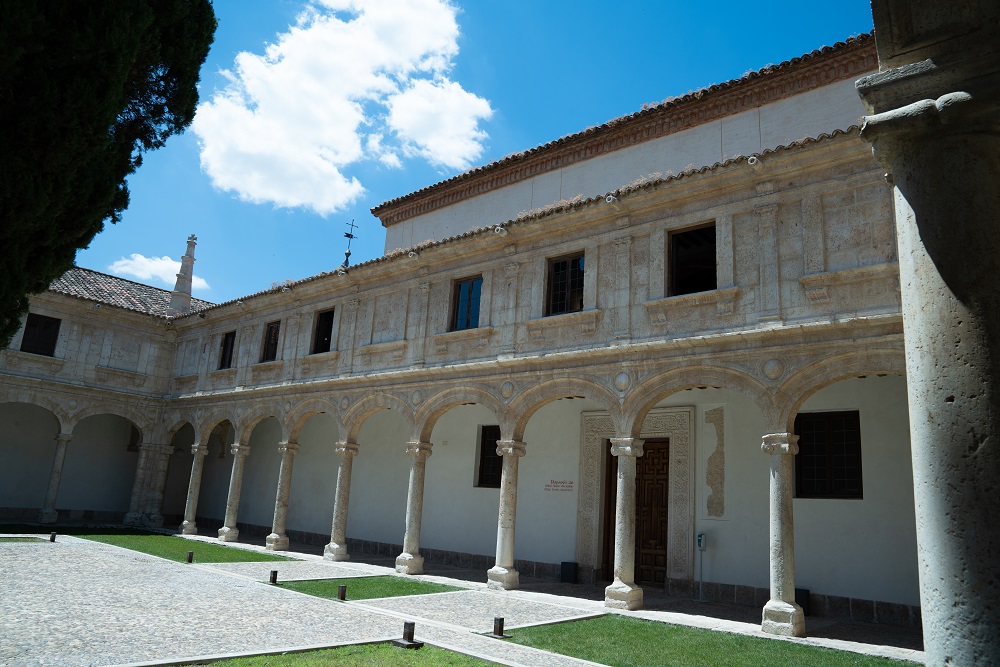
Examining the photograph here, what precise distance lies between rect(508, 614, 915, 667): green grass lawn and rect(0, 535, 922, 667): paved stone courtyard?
41cm

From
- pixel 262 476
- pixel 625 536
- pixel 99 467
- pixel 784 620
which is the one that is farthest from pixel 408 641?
pixel 99 467

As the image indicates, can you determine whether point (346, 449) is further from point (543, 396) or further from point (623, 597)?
point (623, 597)

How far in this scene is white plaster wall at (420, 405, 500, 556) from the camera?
14.9 metres

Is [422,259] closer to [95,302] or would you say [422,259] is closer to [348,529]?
[348,529]

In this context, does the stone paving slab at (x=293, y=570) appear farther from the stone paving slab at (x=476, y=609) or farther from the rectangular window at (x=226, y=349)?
the rectangular window at (x=226, y=349)

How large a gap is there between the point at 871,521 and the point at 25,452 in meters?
21.9

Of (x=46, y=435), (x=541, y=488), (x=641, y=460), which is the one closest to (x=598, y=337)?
(x=641, y=460)

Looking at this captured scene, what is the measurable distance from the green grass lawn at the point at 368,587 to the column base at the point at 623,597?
104 inches

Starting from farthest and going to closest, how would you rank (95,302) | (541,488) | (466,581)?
(95,302) < (541,488) < (466,581)

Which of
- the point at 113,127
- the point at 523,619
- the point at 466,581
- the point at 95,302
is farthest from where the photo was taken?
the point at 95,302

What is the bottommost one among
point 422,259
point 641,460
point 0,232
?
point 641,460

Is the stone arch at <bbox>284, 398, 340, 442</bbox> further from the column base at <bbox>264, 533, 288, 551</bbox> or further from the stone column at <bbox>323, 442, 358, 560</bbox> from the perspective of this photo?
the column base at <bbox>264, 533, 288, 551</bbox>

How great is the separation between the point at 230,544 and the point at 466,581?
7.34 meters

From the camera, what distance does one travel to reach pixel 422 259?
1422 centimetres
